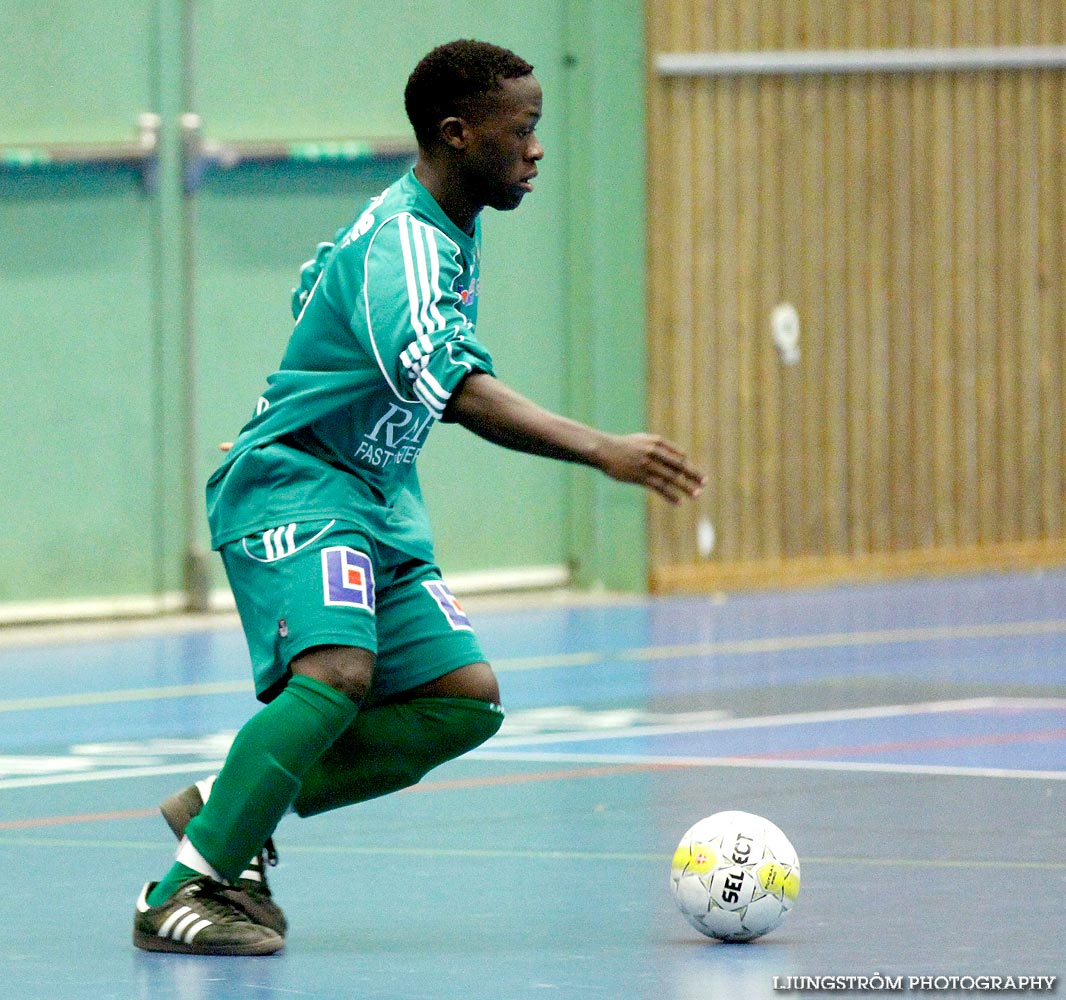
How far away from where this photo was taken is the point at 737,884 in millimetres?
5582

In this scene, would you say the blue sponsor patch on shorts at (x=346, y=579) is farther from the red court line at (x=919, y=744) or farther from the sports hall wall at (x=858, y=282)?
the sports hall wall at (x=858, y=282)

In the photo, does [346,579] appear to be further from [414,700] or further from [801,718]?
[801,718]

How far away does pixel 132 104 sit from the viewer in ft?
46.7

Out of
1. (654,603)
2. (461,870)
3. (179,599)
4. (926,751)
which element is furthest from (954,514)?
(461,870)

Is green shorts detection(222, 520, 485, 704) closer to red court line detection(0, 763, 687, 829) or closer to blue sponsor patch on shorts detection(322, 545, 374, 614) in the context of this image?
blue sponsor patch on shorts detection(322, 545, 374, 614)

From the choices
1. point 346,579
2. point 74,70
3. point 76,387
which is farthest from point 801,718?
point 74,70

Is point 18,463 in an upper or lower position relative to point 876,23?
lower

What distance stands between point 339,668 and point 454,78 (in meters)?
1.33

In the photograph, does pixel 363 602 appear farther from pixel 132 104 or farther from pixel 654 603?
pixel 654 603

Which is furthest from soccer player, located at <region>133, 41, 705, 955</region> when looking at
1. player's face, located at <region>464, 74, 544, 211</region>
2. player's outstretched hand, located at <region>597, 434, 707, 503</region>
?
player's outstretched hand, located at <region>597, 434, 707, 503</region>

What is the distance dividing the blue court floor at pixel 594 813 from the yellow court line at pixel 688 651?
4 cm

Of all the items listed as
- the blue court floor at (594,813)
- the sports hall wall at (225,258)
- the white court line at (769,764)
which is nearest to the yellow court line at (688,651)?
the blue court floor at (594,813)

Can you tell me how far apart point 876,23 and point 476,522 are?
4505 millimetres

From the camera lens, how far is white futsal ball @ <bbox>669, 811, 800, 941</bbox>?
220 inches
